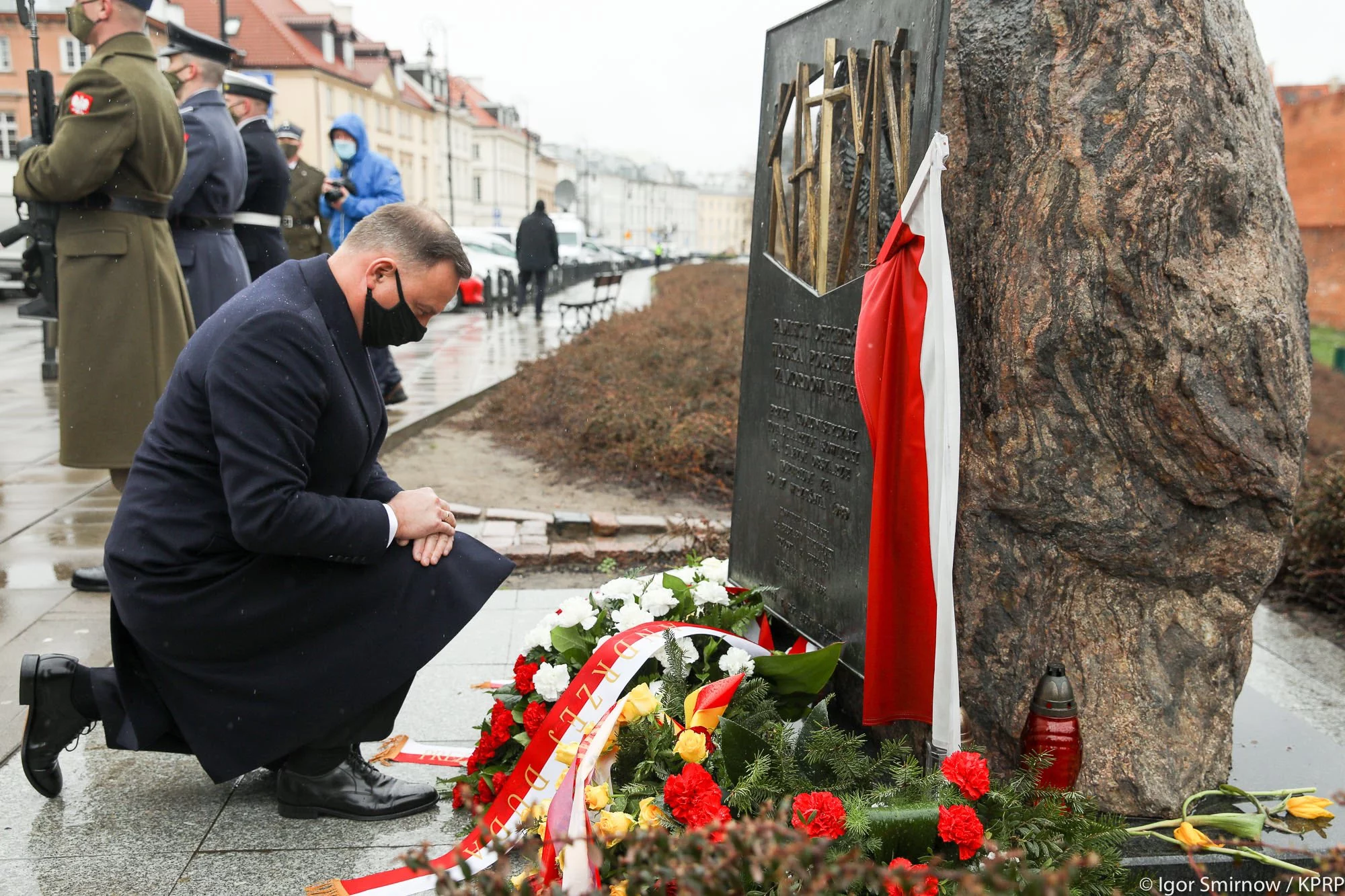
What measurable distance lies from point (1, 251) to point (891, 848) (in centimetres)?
2400

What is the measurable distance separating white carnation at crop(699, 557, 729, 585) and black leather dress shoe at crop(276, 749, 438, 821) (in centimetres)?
113

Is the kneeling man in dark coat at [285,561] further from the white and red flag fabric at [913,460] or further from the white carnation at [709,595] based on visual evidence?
the white and red flag fabric at [913,460]

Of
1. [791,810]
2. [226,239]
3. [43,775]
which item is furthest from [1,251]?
[791,810]

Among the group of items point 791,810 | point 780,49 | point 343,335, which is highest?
point 780,49

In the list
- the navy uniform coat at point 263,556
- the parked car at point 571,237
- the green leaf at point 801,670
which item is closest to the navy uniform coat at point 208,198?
the navy uniform coat at point 263,556

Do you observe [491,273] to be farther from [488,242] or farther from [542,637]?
[542,637]

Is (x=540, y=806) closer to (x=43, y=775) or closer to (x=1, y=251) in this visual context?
(x=43, y=775)

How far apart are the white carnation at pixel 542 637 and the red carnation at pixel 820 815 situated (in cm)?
125

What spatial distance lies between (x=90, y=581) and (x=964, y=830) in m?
3.93

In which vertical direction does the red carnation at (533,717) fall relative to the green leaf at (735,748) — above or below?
below

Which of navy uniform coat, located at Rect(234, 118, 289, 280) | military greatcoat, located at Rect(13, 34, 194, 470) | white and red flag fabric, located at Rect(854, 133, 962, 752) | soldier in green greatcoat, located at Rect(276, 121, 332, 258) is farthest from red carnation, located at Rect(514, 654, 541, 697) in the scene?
soldier in green greatcoat, located at Rect(276, 121, 332, 258)

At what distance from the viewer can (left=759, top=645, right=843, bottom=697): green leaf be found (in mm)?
3129

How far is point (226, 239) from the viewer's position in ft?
19.1

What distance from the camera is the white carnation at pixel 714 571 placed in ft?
12.6
